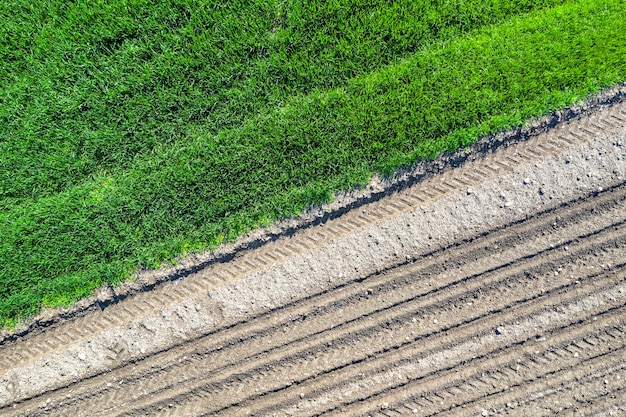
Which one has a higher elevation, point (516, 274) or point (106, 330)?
point (106, 330)

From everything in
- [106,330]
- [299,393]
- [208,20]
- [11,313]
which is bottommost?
[299,393]

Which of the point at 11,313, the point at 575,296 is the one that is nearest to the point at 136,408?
the point at 11,313

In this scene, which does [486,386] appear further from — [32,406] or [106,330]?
[32,406]

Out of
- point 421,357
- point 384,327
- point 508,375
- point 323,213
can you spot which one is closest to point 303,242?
point 323,213

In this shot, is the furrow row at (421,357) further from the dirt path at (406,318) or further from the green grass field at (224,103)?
the green grass field at (224,103)

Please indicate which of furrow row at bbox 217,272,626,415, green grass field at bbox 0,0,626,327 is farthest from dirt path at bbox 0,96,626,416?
green grass field at bbox 0,0,626,327

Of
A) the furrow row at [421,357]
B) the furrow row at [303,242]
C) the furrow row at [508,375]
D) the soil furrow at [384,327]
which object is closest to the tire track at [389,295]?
the soil furrow at [384,327]
